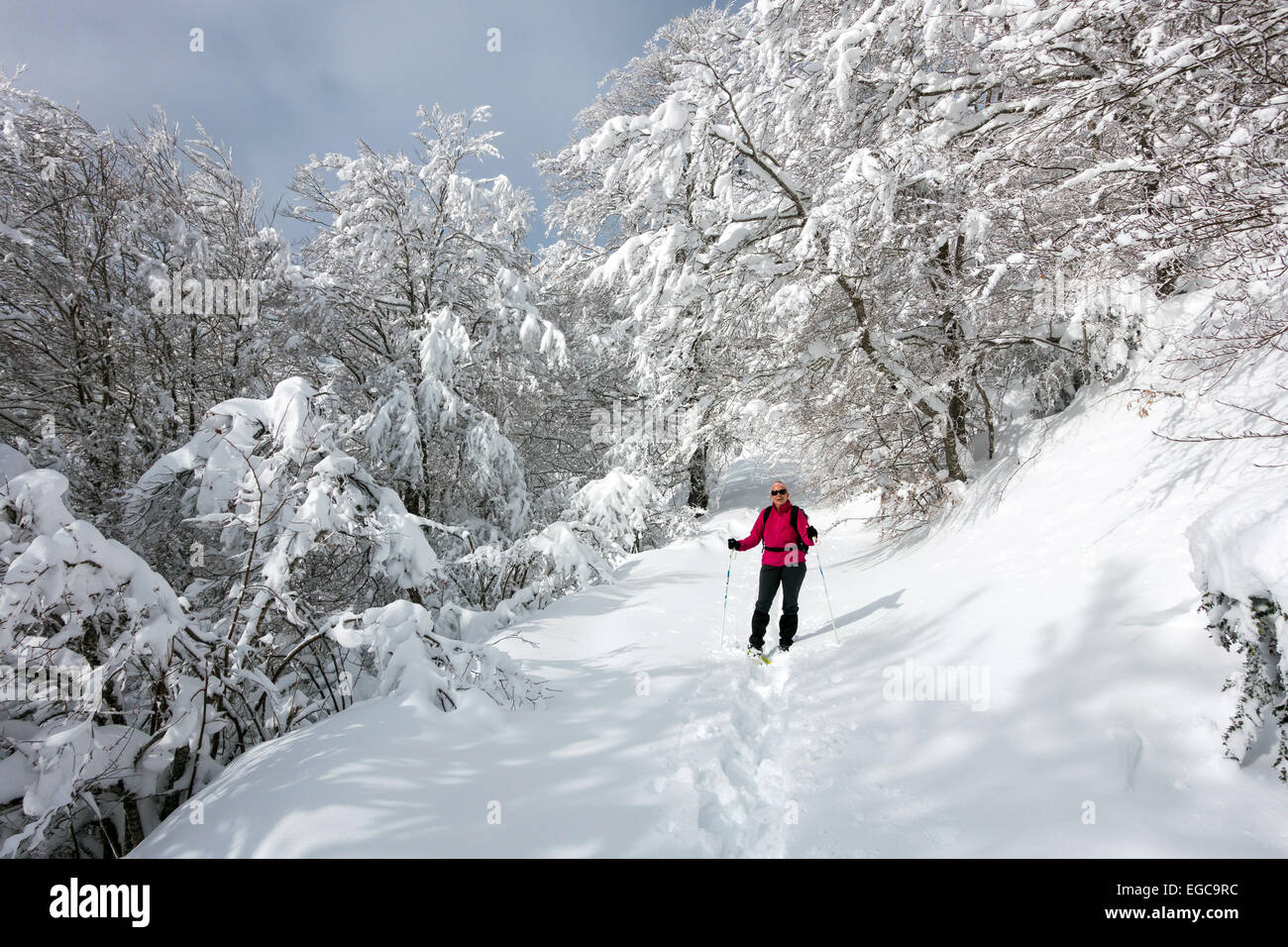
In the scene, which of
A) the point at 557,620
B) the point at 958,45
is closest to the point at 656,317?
the point at 958,45

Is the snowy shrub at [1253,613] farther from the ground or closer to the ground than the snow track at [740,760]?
farther from the ground

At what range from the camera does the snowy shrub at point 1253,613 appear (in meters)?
2.12

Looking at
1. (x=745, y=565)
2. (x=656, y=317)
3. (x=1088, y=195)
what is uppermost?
(x=656, y=317)

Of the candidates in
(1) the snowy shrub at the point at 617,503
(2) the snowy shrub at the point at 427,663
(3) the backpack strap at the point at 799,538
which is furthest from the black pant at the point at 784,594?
(1) the snowy shrub at the point at 617,503

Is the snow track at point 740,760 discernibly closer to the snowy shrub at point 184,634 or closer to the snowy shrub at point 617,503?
the snowy shrub at point 184,634

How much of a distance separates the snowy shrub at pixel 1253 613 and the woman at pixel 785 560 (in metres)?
2.92

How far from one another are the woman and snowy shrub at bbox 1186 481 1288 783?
2917mm

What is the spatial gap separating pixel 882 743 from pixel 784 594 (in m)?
2.08

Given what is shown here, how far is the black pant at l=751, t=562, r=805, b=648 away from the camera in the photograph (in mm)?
5059

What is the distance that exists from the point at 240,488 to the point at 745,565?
7648mm

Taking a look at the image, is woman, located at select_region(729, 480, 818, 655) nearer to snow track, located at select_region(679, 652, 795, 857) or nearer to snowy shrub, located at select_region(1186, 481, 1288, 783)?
snow track, located at select_region(679, 652, 795, 857)

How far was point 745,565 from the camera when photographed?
9578mm

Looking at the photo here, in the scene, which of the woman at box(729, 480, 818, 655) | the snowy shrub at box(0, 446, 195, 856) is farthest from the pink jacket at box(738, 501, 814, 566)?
the snowy shrub at box(0, 446, 195, 856)
